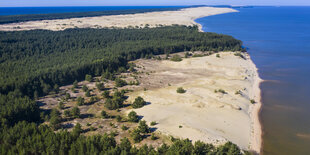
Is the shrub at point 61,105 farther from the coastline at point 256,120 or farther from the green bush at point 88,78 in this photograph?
the coastline at point 256,120

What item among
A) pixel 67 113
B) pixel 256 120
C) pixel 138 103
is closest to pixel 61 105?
pixel 67 113

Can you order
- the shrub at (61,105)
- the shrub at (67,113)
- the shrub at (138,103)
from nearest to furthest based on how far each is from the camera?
the shrub at (67,113), the shrub at (138,103), the shrub at (61,105)

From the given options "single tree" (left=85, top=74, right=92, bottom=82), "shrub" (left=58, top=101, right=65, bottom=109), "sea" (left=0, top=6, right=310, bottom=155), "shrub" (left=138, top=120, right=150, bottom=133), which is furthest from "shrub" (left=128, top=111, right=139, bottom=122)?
"single tree" (left=85, top=74, right=92, bottom=82)

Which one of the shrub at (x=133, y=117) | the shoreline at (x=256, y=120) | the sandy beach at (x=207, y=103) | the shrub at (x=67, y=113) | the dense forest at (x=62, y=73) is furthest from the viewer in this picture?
the shrub at (x=67, y=113)

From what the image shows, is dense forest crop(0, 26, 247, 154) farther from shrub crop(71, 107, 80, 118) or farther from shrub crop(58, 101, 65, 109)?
shrub crop(71, 107, 80, 118)

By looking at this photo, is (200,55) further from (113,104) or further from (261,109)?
(113,104)

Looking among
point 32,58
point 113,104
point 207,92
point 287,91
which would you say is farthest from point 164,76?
point 32,58

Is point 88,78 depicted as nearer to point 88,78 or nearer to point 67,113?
point 88,78

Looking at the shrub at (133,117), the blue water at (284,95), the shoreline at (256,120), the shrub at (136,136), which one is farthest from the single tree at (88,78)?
the blue water at (284,95)
